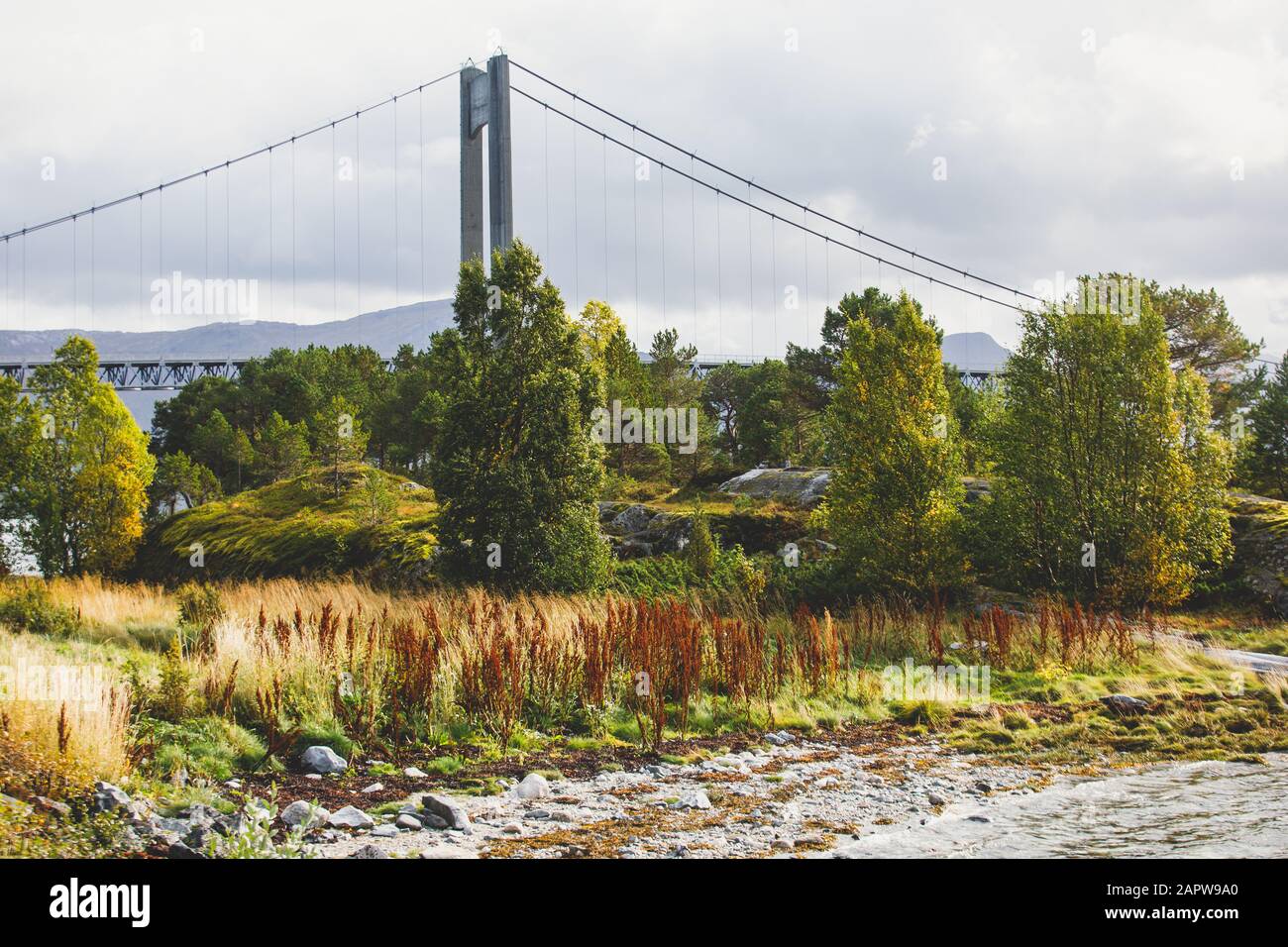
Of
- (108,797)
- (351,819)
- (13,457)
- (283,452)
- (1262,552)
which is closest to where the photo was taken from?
(108,797)

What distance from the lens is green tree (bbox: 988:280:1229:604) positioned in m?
15.6

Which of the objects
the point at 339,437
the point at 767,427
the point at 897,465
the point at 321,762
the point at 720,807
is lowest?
the point at 720,807

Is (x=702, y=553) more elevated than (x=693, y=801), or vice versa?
(x=702, y=553)

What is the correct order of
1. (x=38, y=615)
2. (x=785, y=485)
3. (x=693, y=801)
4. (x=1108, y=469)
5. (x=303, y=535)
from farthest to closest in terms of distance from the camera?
1. (x=785, y=485)
2. (x=303, y=535)
3. (x=1108, y=469)
4. (x=38, y=615)
5. (x=693, y=801)

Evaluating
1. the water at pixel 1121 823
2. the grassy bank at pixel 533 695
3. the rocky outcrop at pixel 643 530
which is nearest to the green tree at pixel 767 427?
the rocky outcrop at pixel 643 530

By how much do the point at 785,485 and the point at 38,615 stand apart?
14.9 m

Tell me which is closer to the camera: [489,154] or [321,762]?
[321,762]

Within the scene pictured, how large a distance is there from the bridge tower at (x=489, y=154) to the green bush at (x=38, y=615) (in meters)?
8.73

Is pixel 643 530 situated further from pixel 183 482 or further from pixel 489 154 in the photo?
pixel 183 482

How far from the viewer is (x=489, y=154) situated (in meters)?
18.9

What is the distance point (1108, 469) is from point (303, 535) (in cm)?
1591

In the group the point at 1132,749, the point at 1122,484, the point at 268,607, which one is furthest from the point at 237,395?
the point at 1132,749

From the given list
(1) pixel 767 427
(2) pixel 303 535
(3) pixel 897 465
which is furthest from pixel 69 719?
(1) pixel 767 427

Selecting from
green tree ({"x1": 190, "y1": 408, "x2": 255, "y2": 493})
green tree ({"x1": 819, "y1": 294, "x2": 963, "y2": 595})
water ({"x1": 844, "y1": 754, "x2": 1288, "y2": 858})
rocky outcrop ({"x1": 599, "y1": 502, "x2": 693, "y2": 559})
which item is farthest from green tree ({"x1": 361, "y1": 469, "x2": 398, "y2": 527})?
water ({"x1": 844, "y1": 754, "x2": 1288, "y2": 858})
